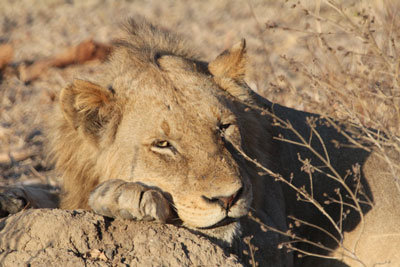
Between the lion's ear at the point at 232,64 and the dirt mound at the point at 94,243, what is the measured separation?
155 cm

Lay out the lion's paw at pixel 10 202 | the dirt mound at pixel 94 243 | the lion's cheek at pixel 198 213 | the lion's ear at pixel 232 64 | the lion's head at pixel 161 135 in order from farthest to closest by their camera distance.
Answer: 1. the lion's ear at pixel 232 64
2. the lion's paw at pixel 10 202
3. the lion's head at pixel 161 135
4. the lion's cheek at pixel 198 213
5. the dirt mound at pixel 94 243

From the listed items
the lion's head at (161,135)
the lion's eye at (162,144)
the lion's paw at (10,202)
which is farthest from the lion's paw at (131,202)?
the lion's paw at (10,202)

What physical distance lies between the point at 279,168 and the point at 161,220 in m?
1.91

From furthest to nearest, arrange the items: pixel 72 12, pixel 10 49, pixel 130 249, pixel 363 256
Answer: pixel 72 12 < pixel 10 49 < pixel 363 256 < pixel 130 249

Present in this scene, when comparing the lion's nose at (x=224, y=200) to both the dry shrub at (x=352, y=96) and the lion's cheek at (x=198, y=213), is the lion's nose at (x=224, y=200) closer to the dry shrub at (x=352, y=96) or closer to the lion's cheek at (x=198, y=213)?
the lion's cheek at (x=198, y=213)

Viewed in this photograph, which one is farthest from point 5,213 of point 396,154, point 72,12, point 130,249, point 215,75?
point 72,12

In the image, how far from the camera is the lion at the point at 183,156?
390 centimetres

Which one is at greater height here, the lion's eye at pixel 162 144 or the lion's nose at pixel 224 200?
the lion's eye at pixel 162 144

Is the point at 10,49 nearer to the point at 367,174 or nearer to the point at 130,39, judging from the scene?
the point at 130,39

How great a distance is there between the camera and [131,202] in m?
3.69

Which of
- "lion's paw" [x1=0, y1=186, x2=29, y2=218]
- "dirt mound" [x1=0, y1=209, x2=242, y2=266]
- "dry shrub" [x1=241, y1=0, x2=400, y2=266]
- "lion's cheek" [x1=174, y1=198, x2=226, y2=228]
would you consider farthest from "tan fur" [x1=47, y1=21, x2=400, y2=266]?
"lion's paw" [x1=0, y1=186, x2=29, y2=218]

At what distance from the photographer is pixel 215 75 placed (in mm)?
4918

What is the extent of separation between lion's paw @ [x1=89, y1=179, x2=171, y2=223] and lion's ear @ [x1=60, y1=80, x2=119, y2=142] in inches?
26.0

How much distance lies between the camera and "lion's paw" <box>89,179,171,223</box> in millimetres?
3693
